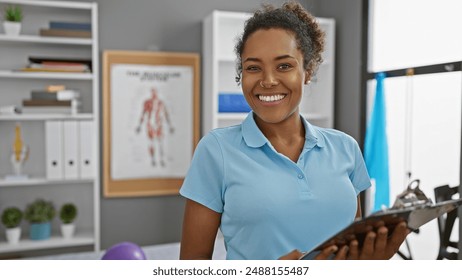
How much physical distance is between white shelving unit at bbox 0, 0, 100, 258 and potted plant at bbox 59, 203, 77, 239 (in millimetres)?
33

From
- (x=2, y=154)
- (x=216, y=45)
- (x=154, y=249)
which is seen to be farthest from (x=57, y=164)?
(x=216, y=45)

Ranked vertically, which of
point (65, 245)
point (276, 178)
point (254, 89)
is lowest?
point (65, 245)

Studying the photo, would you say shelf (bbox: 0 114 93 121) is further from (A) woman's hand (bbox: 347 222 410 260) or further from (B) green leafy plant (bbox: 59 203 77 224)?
(A) woman's hand (bbox: 347 222 410 260)

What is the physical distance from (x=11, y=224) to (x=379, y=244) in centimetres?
181

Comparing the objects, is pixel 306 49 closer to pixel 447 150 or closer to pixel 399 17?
pixel 447 150

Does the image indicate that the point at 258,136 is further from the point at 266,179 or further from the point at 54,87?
the point at 54,87

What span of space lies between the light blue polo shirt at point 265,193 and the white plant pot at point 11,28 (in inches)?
63.3

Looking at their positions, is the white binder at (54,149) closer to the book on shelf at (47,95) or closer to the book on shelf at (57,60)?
the book on shelf at (47,95)

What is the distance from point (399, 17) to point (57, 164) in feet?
5.36

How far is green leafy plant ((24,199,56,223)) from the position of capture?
2035 mm

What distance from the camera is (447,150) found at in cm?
176

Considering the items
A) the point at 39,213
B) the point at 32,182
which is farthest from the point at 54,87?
the point at 39,213
